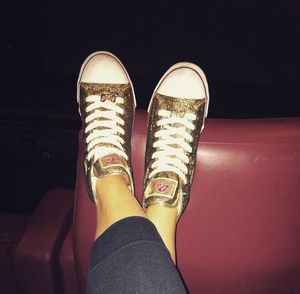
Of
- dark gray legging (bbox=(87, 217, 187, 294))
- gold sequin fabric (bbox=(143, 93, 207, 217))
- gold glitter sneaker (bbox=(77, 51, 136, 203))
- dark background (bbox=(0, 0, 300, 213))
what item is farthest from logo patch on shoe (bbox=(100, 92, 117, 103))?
dark background (bbox=(0, 0, 300, 213))

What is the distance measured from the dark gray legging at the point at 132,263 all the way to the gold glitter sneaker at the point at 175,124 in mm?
203

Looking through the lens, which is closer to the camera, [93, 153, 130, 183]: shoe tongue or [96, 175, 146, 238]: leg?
[96, 175, 146, 238]: leg

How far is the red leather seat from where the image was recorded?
2.29ft

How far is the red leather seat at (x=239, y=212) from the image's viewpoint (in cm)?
70

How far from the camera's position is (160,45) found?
187 cm

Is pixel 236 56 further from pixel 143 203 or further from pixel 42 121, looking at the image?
pixel 143 203

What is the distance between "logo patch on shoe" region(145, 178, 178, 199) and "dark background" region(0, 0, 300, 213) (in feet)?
3.06

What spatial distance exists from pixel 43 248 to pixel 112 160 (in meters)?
0.28

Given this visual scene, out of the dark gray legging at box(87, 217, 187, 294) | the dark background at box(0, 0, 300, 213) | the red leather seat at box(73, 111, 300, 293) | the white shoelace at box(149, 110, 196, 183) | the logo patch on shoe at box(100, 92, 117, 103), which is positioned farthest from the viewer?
the dark background at box(0, 0, 300, 213)

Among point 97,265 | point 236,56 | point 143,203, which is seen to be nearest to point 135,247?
point 97,265

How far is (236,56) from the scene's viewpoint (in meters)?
1.85

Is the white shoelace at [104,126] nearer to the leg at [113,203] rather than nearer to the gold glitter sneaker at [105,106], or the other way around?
the gold glitter sneaker at [105,106]

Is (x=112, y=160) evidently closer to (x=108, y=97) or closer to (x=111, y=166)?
(x=111, y=166)

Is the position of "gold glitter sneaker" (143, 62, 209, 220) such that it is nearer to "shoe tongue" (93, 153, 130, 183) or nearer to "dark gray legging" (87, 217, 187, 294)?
"shoe tongue" (93, 153, 130, 183)
